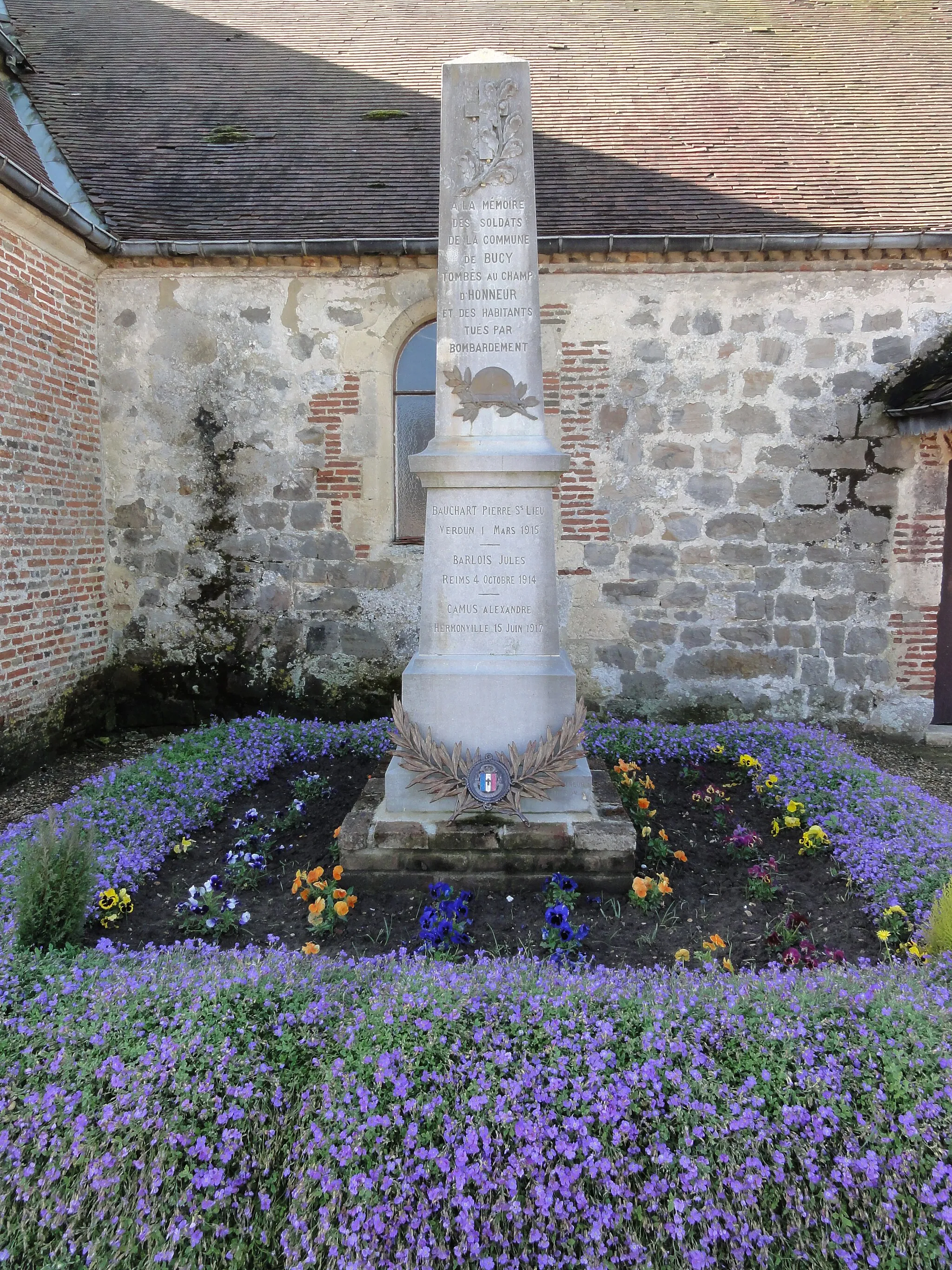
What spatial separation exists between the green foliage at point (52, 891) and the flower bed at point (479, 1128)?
1.60 ft

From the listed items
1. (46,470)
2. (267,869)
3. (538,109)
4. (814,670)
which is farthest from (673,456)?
(46,470)

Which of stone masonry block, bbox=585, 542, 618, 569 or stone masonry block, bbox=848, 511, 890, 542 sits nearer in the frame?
stone masonry block, bbox=848, 511, 890, 542

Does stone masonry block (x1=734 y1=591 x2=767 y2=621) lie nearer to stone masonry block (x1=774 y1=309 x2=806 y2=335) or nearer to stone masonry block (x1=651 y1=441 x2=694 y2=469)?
stone masonry block (x1=651 y1=441 x2=694 y2=469)

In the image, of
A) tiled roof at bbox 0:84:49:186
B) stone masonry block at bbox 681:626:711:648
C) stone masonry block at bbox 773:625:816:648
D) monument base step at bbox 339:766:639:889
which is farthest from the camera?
stone masonry block at bbox 681:626:711:648

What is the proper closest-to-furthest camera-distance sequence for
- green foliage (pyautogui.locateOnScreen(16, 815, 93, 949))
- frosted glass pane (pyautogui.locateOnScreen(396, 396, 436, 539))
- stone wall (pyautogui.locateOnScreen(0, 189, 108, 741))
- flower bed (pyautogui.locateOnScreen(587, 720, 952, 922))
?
green foliage (pyautogui.locateOnScreen(16, 815, 93, 949)) → flower bed (pyautogui.locateOnScreen(587, 720, 952, 922)) → stone wall (pyautogui.locateOnScreen(0, 189, 108, 741)) → frosted glass pane (pyautogui.locateOnScreen(396, 396, 436, 539))

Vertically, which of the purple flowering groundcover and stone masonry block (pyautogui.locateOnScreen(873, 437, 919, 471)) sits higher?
stone masonry block (pyautogui.locateOnScreen(873, 437, 919, 471))

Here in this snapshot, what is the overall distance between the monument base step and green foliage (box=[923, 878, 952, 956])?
1.18 metres

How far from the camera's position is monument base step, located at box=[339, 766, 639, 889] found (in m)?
3.47

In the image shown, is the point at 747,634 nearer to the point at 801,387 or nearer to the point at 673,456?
the point at 673,456

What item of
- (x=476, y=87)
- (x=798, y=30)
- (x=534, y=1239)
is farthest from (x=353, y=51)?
(x=534, y=1239)

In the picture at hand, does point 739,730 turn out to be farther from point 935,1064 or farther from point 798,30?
point 798,30

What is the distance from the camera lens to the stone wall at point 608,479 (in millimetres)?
6164

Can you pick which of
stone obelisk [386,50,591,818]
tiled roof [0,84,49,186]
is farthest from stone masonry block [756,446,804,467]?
tiled roof [0,84,49,186]

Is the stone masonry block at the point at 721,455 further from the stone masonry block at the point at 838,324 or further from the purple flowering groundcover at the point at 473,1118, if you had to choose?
the purple flowering groundcover at the point at 473,1118
